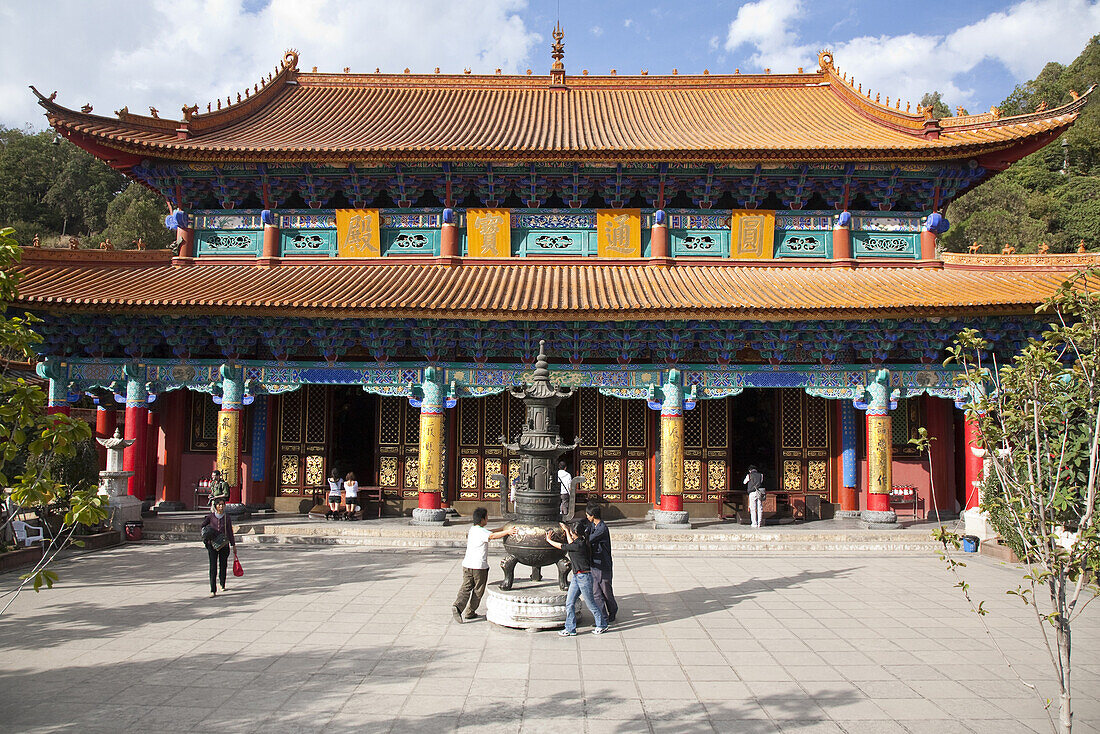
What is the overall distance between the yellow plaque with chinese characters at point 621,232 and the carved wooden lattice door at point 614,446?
322 centimetres

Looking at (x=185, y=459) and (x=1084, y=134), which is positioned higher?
(x=1084, y=134)

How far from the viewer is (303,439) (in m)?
15.9

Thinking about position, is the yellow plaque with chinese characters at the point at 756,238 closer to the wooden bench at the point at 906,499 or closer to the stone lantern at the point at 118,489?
the wooden bench at the point at 906,499

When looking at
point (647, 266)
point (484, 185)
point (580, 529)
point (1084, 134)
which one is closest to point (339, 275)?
point (484, 185)

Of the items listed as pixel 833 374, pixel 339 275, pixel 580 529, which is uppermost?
pixel 339 275

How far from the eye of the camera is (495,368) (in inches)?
558

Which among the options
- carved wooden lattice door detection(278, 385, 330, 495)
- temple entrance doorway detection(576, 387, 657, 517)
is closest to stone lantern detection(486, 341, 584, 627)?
temple entrance doorway detection(576, 387, 657, 517)

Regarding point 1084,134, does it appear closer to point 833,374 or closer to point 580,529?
point 833,374

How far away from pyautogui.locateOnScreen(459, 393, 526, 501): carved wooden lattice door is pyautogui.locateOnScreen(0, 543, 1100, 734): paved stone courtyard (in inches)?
221

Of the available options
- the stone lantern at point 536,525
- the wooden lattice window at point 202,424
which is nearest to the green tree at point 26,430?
the stone lantern at point 536,525

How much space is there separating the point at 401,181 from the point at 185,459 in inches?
315

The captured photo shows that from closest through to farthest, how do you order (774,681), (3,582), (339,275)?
(774,681) → (3,582) → (339,275)

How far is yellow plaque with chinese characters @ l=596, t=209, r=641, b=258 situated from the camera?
51.0 ft

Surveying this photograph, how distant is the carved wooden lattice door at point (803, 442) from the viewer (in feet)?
51.6
